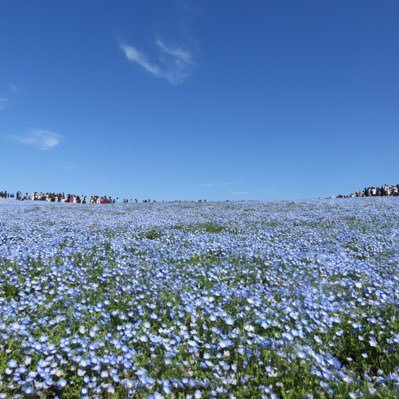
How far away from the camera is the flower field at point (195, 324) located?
3.94 meters

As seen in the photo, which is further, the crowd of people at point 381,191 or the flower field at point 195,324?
the crowd of people at point 381,191

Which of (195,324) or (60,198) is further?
(60,198)

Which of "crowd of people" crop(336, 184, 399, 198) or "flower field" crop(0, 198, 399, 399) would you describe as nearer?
"flower field" crop(0, 198, 399, 399)

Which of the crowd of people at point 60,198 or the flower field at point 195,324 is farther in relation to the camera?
the crowd of people at point 60,198

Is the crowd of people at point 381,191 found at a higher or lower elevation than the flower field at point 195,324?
higher

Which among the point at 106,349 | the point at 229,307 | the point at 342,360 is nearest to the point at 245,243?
the point at 229,307

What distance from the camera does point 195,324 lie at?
16.5 feet

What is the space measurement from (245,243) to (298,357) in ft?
20.8

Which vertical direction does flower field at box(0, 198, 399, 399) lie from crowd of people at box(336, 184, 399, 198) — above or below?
below

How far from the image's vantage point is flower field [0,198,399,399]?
3938 mm

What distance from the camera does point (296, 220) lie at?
1706cm

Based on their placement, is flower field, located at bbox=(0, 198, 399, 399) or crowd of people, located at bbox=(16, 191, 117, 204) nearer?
flower field, located at bbox=(0, 198, 399, 399)

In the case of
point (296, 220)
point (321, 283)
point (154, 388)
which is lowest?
point (154, 388)

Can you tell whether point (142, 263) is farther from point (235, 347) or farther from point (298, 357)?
point (298, 357)
